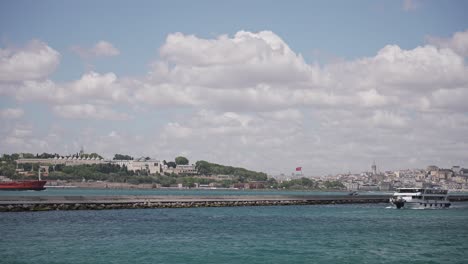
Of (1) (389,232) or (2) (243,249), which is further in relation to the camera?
(1) (389,232)

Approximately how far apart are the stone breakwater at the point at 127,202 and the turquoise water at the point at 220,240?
21.0 feet

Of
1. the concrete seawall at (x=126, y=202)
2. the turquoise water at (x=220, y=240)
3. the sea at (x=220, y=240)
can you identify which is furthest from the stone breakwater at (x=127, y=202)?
the turquoise water at (x=220, y=240)

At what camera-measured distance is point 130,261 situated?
42.2 metres

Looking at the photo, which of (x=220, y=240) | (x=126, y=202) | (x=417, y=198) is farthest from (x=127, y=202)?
(x=417, y=198)

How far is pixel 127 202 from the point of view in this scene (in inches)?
3893

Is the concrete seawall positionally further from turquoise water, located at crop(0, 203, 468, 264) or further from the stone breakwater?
turquoise water, located at crop(0, 203, 468, 264)

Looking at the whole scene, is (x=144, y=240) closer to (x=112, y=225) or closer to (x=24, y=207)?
(x=112, y=225)

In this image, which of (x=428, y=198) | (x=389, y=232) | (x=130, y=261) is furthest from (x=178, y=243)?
(x=428, y=198)

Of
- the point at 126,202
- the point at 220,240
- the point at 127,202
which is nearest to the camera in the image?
the point at 220,240

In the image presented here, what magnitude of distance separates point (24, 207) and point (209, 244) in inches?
1652

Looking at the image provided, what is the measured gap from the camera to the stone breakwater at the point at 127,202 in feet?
284

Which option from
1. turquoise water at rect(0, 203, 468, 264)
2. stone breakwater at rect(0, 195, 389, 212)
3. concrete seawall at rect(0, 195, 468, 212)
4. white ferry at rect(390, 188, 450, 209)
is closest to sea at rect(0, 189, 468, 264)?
turquoise water at rect(0, 203, 468, 264)

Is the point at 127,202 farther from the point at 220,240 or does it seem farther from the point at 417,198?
the point at 417,198

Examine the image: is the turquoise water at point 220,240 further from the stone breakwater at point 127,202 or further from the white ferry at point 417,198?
the white ferry at point 417,198
